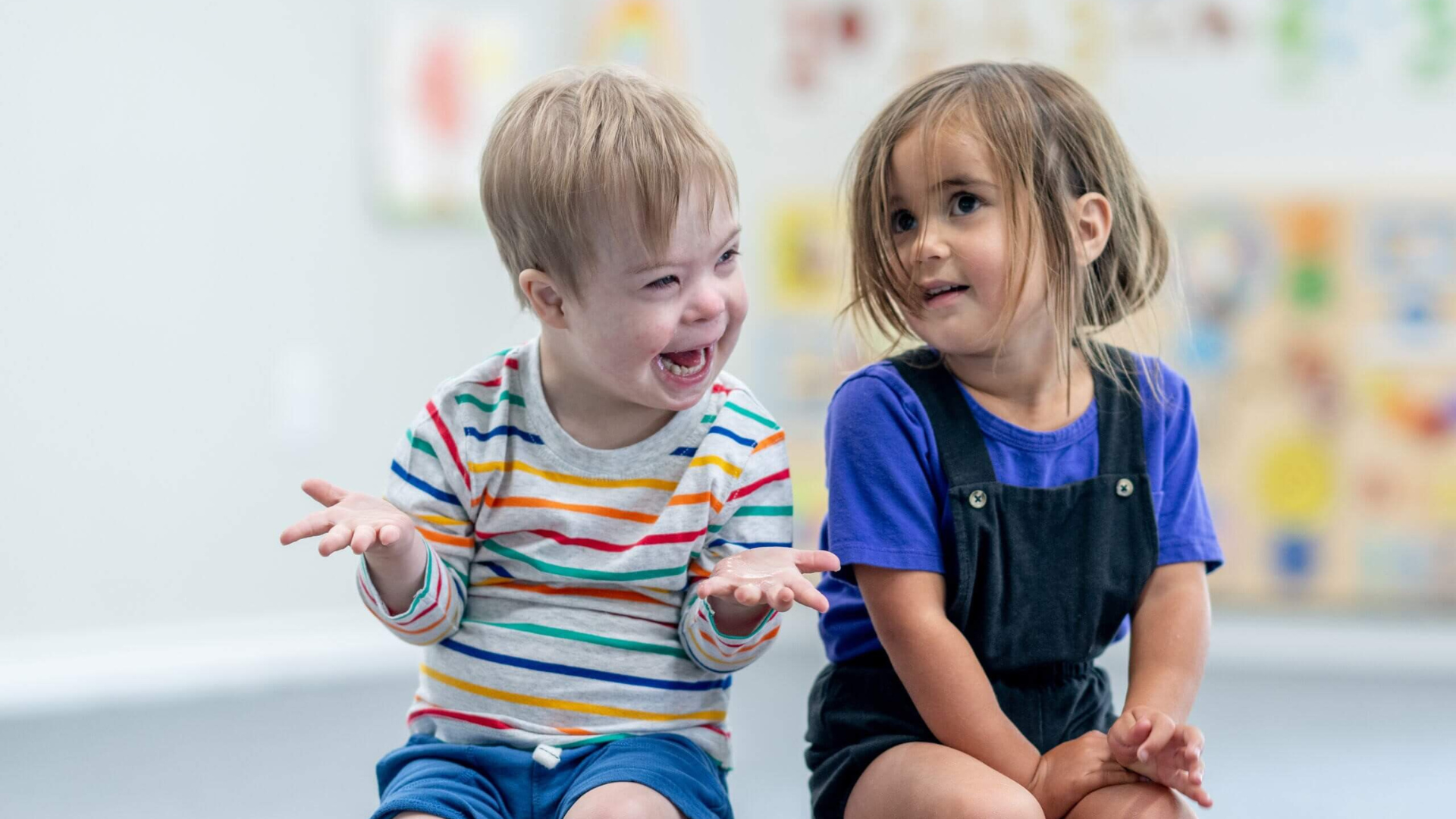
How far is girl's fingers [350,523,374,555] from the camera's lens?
38.9 inches

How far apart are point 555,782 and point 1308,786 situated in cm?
100

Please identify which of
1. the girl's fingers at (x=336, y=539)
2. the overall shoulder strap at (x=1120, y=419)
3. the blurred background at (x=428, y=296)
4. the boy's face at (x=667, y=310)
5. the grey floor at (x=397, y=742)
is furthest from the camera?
the blurred background at (x=428, y=296)

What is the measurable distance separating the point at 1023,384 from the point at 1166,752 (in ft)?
1.13

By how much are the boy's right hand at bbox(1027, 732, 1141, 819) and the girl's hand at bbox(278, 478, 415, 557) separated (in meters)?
0.53

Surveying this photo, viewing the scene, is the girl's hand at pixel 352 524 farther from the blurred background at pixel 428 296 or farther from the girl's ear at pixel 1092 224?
the blurred background at pixel 428 296

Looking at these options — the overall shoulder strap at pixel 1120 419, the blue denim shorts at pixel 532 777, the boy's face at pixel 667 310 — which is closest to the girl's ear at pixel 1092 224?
the overall shoulder strap at pixel 1120 419

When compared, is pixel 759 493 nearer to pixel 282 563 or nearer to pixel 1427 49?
pixel 282 563

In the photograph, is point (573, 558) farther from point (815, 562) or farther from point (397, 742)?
point (397, 742)

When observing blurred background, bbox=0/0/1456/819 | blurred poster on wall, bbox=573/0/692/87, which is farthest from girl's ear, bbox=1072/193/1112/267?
blurred poster on wall, bbox=573/0/692/87

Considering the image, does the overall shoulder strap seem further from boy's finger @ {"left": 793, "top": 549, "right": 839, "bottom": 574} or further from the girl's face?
boy's finger @ {"left": 793, "top": 549, "right": 839, "bottom": 574}

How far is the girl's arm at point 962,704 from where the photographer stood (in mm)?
1059

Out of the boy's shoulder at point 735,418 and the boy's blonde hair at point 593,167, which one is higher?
the boy's blonde hair at point 593,167

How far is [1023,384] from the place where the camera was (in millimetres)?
1192

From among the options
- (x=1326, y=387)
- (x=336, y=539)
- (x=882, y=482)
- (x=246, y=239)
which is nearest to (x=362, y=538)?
(x=336, y=539)
